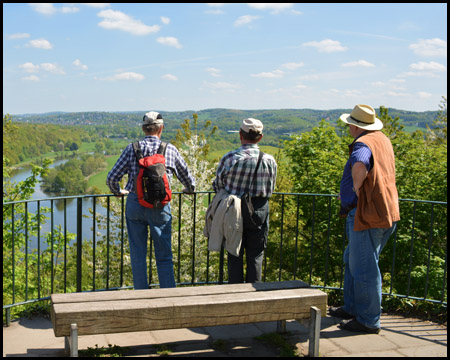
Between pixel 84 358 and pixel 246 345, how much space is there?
3.99ft

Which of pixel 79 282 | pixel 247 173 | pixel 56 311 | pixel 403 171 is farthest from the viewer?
pixel 403 171

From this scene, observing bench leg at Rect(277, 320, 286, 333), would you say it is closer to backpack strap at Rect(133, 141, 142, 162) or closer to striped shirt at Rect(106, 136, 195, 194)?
striped shirt at Rect(106, 136, 195, 194)

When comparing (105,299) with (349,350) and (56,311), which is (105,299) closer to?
(56,311)

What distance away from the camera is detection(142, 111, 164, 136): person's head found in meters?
4.05

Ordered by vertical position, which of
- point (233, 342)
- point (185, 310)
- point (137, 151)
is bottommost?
point (233, 342)

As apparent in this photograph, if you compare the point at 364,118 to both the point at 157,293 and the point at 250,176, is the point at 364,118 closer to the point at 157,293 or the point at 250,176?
the point at 250,176

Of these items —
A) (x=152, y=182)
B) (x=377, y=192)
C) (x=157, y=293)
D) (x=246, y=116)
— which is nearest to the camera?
(x=157, y=293)

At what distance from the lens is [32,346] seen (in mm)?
3697

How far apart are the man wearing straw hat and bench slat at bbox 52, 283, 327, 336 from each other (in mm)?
507

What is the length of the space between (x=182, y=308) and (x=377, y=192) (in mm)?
1696

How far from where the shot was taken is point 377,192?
3.63 metres

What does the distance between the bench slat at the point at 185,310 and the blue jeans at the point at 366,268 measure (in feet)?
1.54

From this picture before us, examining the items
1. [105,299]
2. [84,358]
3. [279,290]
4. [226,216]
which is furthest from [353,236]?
[84,358]

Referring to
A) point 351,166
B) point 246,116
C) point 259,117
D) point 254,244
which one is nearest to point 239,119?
point 246,116
